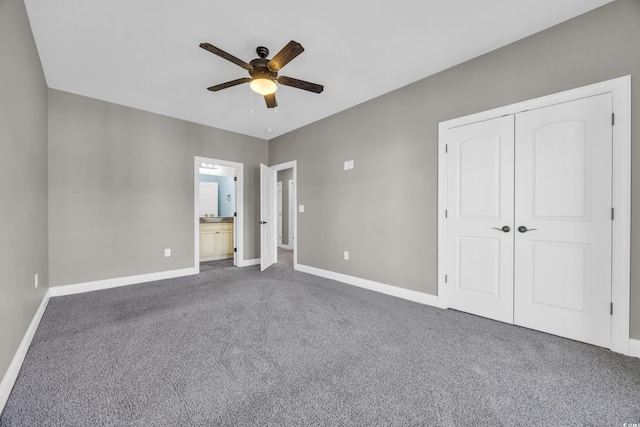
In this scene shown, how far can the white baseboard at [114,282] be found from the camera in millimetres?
3346

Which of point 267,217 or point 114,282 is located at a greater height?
point 267,217

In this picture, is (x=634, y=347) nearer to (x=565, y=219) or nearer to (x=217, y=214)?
(x=565, y=219)

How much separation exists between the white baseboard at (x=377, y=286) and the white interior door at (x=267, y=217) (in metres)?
0.74

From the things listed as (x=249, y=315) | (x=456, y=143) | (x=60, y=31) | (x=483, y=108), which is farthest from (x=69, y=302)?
(x=483, y=108)

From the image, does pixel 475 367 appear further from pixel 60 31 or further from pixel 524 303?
pixel 60 31

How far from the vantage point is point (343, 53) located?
258 cm

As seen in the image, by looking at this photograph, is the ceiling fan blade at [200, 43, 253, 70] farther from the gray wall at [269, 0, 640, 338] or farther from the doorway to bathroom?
the doorway to bathroom

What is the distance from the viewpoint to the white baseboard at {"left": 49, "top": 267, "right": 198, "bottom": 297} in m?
3.35

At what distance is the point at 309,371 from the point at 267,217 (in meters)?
3.53

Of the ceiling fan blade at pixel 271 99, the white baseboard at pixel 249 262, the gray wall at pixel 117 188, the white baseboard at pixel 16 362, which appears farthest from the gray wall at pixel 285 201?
the white baseboard at pixel 16 362

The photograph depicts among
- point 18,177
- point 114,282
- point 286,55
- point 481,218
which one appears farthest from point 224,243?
point 481,218

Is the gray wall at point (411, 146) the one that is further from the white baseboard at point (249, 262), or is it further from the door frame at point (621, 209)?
the white baseboard at point (249, 262)

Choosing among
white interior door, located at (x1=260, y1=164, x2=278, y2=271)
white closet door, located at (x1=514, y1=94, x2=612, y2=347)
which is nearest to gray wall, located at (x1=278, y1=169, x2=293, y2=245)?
white interior door, located at (x1=260, y1=164, x2=278, y2=271)

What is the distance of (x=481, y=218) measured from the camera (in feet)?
8.71
